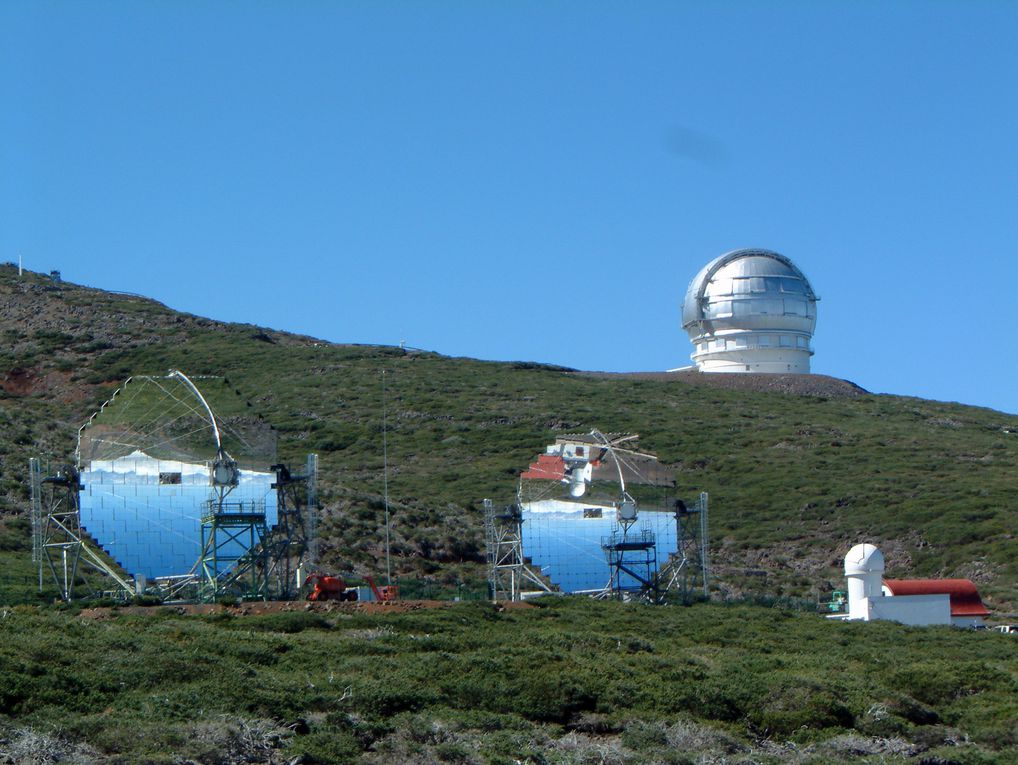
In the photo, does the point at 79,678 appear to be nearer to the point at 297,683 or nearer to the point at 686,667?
the point at 297,683

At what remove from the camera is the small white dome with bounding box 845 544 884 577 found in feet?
129

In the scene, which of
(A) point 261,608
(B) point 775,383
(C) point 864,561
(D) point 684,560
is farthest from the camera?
(B) point 775,383

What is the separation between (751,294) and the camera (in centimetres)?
9319

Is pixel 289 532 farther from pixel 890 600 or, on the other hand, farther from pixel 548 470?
pixel 890 600

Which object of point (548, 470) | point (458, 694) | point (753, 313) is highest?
point (753, 313)

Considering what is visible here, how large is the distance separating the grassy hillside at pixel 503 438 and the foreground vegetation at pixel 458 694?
14.2 metres

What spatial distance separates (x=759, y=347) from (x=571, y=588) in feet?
186

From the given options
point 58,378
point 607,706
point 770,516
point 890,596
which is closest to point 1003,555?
point 770,516

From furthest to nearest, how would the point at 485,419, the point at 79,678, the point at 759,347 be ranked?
the point at 759,347 → the point at 485,419 → the point at 79,678

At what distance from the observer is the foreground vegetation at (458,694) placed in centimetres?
2078

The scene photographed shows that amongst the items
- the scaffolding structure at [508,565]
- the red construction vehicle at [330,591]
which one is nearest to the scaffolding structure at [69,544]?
the red construction vehicle at [330,591]

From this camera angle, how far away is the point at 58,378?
3255 inches

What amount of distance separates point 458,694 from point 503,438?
49439mm

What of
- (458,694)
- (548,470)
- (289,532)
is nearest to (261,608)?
(289,532)
